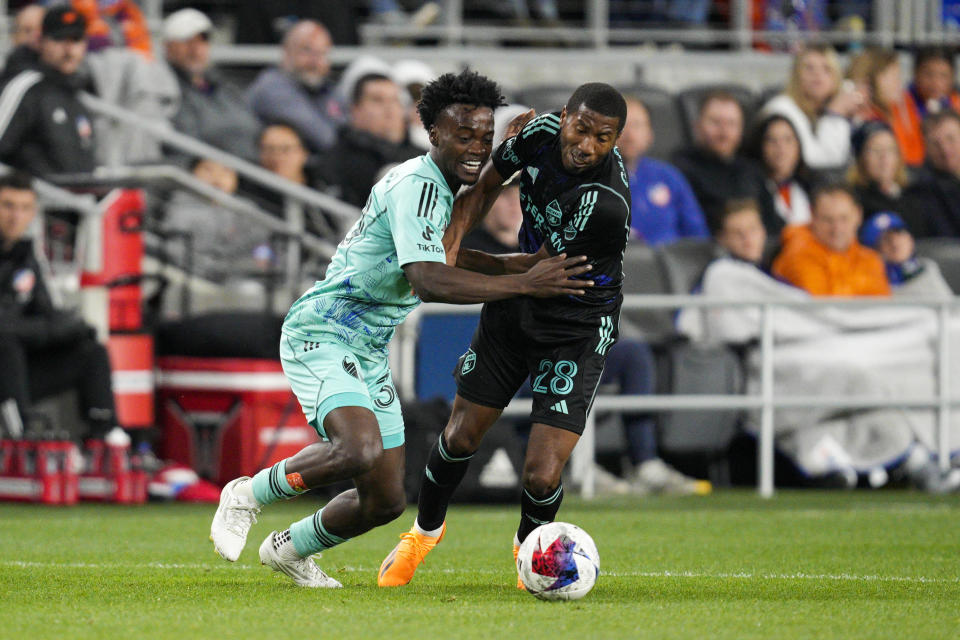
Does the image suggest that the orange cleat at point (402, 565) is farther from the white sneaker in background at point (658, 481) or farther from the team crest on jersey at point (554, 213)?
the white sneaker in background at point (658, 481)

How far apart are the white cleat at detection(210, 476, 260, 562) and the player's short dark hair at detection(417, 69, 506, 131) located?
5.29ft

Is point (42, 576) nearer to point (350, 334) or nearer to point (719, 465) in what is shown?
point (350, 334)

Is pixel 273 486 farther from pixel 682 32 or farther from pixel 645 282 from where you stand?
pixel 682 32

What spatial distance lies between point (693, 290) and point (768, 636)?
7.81m

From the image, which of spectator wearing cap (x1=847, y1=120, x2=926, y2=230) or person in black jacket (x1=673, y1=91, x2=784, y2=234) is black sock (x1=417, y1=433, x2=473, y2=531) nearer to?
person in black jacket (x1=673, y1=91, x2=784, y2=234)

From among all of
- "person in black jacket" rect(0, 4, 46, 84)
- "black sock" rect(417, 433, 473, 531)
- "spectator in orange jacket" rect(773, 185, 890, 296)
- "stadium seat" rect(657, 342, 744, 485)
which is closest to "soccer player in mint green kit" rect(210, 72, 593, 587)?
"black sock" rect(417, 433, 473, 531)

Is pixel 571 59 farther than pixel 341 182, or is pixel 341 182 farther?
pixel 571 59

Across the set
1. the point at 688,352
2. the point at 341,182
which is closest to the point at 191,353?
the point at 341,182

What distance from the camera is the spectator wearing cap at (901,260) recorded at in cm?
1325

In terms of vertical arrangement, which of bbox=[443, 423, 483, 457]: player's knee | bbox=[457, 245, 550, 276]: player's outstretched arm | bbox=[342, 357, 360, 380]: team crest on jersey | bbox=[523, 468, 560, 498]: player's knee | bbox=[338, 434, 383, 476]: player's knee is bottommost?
bbox=[523, 468, 560, 498]: player's knee

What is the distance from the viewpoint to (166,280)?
11461mm

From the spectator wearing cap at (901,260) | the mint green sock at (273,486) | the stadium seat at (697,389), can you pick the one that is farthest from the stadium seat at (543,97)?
the mint green sock at (273,486)

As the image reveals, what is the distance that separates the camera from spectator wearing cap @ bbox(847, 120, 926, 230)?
14.3 meters

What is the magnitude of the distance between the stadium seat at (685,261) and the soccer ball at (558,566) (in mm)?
6820
